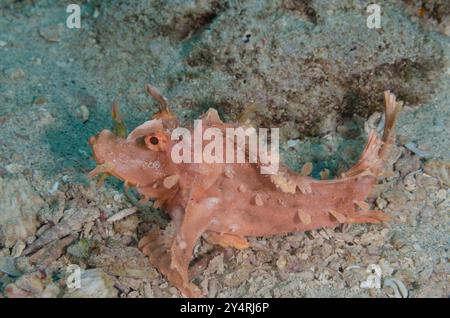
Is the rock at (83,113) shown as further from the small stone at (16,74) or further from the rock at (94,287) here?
the rock at (94,287)

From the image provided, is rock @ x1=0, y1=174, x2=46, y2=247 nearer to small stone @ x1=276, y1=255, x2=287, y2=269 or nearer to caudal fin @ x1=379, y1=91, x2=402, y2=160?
small stone @ x1=276, y1=255, x2=287, y2=269

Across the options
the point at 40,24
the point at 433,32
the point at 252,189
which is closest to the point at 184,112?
the point at 252,189

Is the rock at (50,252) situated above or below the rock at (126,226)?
below

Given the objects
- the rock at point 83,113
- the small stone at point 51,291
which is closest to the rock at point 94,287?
the small stone at point 51,291

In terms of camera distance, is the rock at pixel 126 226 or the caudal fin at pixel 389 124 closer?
the caudal fin at pixel 389 124

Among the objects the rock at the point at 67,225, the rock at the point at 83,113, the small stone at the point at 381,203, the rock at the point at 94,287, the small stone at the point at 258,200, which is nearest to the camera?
the rock at the point at 94,287

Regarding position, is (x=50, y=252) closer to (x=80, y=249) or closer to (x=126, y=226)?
(x=80, y=249)

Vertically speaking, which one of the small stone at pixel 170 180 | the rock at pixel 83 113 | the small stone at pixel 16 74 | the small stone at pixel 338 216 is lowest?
the small stone at pixel 338 216
